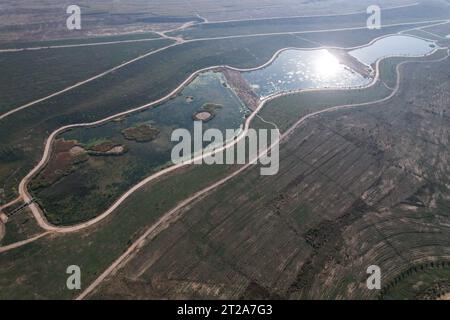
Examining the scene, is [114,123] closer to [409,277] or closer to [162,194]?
[162,194]

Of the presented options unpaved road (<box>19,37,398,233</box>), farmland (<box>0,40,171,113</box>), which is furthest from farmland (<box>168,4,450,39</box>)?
unpaved road (<box>19,37,398,233</box>)

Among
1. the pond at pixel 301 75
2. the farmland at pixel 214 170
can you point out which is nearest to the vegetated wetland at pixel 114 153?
the farmland at pixel 214 170

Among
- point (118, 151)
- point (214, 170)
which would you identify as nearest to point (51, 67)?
point (118, 151)

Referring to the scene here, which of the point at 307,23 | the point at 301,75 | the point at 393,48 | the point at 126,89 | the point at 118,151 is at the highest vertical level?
the point at 307,23

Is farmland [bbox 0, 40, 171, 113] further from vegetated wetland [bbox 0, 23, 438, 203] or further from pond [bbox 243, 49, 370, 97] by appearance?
pond [bbox 243, 49, 370, 97]

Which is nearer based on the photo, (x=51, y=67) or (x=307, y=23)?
(x=51, y=67)

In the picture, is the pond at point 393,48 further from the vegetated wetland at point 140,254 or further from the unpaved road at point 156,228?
the vegetated wetland at point 140,254

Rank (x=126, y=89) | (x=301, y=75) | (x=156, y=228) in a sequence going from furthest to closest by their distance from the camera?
1. (x=301, y=75)
2. (x=126, y=89)
3. (x=156, y=228)

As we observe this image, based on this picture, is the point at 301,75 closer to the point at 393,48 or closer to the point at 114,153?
the point at 393,48
